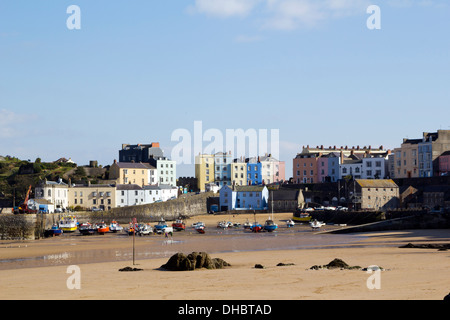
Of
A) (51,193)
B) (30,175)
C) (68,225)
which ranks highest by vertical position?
(30,175)

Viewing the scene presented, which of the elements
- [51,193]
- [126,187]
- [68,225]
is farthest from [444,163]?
[51,193]

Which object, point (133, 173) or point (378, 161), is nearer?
point (378, 161)

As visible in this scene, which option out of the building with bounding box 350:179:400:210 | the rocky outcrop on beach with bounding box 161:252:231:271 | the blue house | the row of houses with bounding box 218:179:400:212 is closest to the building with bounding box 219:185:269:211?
the row of houses with bounding box 218:179:400:212

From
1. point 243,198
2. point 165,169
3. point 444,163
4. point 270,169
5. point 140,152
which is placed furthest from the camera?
point 270,169

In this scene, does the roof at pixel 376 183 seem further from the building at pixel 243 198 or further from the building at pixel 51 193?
the building at pixel 51 193

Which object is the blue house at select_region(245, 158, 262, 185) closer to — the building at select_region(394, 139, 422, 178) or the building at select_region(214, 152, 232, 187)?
the building at select_region(214, 152, 232, 187)

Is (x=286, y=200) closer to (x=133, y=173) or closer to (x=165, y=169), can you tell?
(x=133, y=173)

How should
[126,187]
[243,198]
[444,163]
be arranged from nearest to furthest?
[444,163] < [126,187] < [243,198]

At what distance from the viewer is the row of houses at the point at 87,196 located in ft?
298

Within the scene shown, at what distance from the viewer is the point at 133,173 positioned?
4434 inches

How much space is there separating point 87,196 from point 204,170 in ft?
123

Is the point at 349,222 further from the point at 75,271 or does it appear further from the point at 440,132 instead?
the point at 75,271

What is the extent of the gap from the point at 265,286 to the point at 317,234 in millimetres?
Result: 41117
